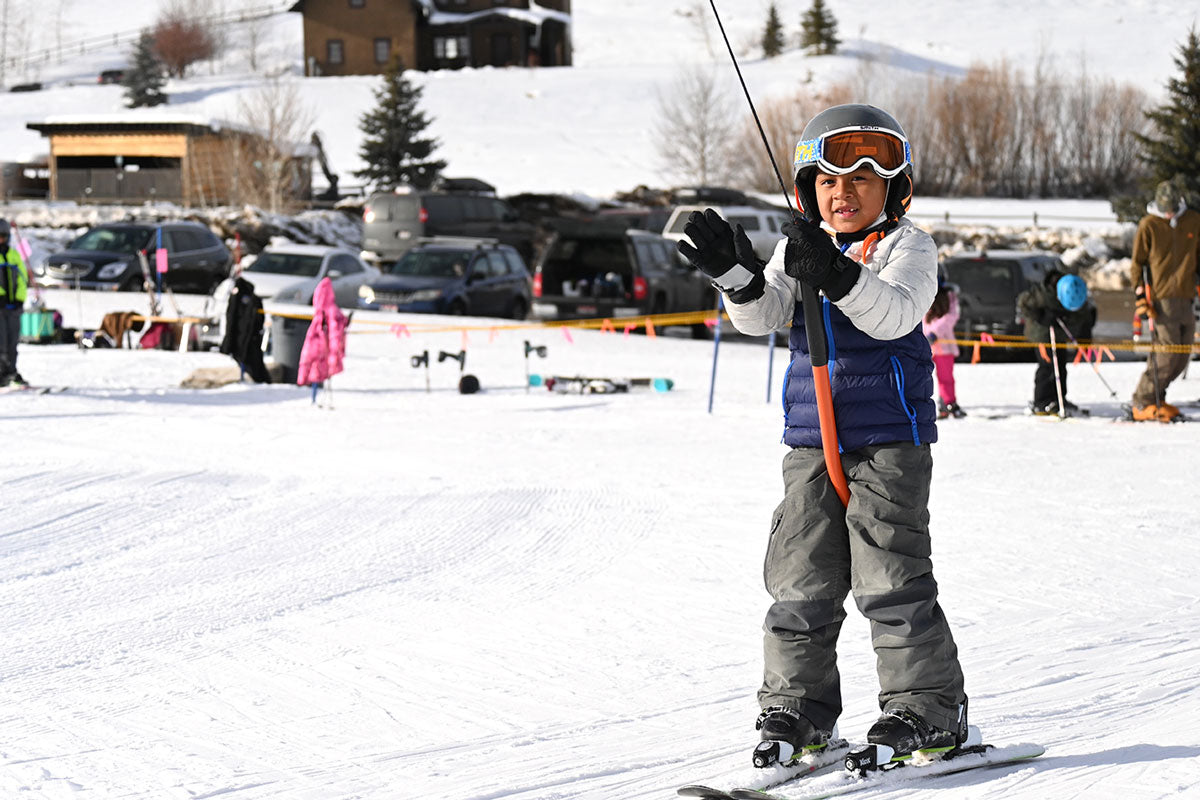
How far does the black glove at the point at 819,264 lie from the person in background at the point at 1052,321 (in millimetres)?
9216

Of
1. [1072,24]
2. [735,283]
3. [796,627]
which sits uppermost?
[1072,24]

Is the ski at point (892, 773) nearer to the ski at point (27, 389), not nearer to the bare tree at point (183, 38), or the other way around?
the ski at point (27, 389)

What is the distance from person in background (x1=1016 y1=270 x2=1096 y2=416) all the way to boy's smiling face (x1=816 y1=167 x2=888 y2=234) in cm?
885

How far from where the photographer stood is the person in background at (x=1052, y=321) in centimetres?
1213

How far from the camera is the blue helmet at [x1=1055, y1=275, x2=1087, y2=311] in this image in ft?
39.7

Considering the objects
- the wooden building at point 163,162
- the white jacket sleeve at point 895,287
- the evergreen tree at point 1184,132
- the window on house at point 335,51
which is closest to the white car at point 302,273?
the white jacket sleeve at point 895,287

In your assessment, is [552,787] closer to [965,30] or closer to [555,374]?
[555,374]

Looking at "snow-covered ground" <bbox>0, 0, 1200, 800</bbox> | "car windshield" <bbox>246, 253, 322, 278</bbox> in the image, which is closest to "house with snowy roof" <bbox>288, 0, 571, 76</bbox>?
"car windshield" <bbox>246, 253, 322, 278</bbox>

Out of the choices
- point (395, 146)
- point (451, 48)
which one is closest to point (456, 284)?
point (395, 146)

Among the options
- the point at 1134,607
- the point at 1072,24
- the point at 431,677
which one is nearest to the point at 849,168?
the point at 431,677

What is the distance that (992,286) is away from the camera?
18578mm

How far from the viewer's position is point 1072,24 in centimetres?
9256

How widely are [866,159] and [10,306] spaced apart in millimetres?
11081

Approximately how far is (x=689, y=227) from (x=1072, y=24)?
97.5 metres
